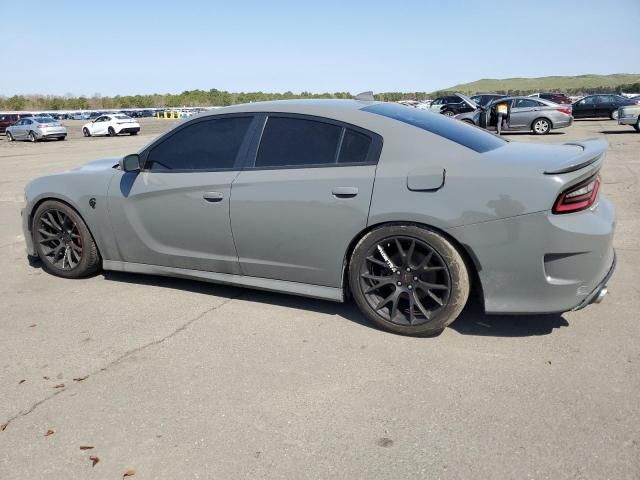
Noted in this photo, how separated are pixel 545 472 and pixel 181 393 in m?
1.90

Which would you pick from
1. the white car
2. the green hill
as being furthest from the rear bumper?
the green hill

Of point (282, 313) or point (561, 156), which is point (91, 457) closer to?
point (282, 313)

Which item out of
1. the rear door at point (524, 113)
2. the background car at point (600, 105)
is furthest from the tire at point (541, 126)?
the background car at point (600, 105)

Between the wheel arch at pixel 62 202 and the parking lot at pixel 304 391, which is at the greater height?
the wheel arch at pixel 62 202

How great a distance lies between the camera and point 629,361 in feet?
10.5

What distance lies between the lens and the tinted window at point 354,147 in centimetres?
372

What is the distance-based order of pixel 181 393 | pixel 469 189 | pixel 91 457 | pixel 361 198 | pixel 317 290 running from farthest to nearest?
1. pixel 317 290
2. pixel 361 198
3. pixel 469 189
4. pixel 181 393
5. pixel 91 457

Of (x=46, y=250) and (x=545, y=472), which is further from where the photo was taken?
(x=46, y=250)

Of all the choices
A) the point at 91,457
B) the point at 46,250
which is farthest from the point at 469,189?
the point at 46,250

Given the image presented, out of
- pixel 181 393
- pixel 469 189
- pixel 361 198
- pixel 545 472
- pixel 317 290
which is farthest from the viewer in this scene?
pixel 317 290

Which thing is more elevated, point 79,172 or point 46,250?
point 79,172

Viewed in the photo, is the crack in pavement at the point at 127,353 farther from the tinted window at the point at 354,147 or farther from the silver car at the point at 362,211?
the tinted window at the point at 354,147

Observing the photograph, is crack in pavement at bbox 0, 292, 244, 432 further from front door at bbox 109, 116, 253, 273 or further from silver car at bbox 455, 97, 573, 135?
silver car at bbox 455, 97, 573, 135

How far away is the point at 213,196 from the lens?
4.12 meters
